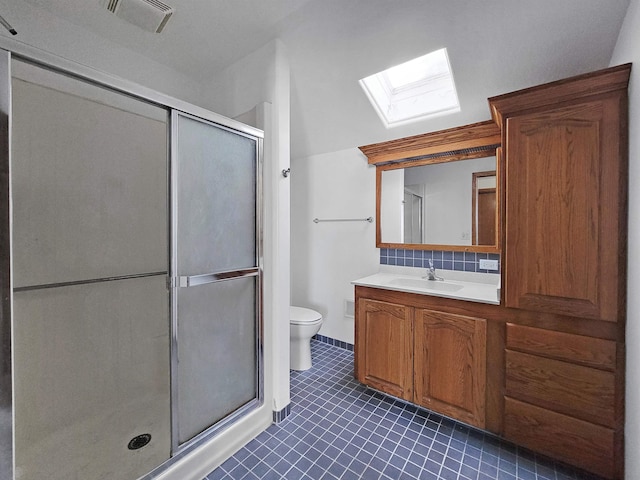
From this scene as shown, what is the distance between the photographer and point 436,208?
2324 millimetres

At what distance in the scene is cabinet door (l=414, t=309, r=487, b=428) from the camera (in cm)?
164

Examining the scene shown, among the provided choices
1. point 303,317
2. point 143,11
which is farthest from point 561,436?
point 143,11

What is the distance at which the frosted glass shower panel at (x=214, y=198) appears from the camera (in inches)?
55.8

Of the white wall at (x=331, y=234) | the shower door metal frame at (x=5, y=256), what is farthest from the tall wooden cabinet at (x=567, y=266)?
the shower door metal frame at (x=5, y=256)

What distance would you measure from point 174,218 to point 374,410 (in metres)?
1.73

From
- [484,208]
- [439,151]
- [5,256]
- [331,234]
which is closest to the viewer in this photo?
[5,256]

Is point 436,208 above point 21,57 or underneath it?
underneath

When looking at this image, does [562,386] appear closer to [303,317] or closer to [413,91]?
[303,317]

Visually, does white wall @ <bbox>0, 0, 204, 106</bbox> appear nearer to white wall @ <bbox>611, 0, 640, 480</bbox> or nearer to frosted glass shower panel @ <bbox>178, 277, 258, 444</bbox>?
frosted glass shower panel @ <bbox>178, 277, 258, 444</bbox>

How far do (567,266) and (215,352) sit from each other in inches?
73.6

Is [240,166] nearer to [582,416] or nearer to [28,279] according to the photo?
[28,279]

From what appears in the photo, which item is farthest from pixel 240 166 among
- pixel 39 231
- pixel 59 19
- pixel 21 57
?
pixel 59 19

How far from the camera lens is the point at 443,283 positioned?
2193 millimetres

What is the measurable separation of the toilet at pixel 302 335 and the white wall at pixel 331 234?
491 mm
